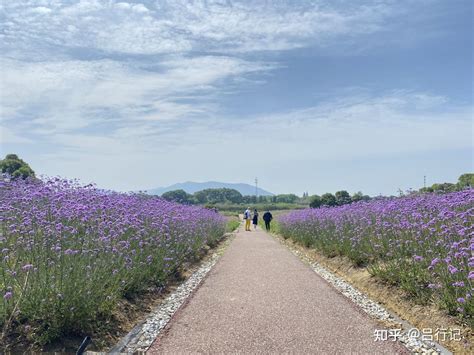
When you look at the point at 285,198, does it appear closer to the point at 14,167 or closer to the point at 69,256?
the point at 14,167

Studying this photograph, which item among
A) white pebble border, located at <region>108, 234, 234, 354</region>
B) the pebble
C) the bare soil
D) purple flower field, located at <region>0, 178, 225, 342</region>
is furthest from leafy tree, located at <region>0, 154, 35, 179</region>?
the bare soil

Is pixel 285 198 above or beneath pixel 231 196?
beneath

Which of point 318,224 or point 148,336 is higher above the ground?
point 318,224

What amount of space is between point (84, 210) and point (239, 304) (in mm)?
2838

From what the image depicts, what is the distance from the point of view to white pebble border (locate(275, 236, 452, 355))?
4418mm

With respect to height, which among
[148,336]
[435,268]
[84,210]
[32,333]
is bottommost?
[148,336]

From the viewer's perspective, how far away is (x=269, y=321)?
548 cm

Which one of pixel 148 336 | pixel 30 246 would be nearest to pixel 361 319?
pixel 148 336

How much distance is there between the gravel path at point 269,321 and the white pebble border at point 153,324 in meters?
0.13

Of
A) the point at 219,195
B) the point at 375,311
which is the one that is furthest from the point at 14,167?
the point at 219,195

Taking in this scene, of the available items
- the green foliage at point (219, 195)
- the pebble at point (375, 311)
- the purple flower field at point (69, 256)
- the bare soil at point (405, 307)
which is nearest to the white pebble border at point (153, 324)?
the purple flower field at point (69, 256)

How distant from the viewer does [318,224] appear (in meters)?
13.4

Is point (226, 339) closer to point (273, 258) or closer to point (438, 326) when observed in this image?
point (438, 326)

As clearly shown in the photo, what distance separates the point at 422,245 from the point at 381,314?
146cm
